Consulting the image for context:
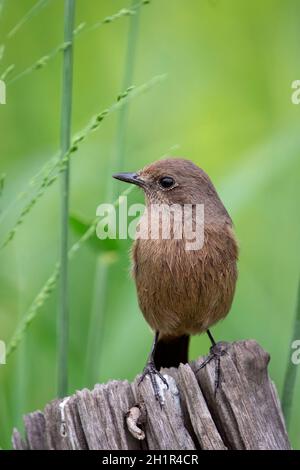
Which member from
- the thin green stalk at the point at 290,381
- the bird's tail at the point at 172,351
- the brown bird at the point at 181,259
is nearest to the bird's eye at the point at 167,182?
the brown bird at the point at 181,259

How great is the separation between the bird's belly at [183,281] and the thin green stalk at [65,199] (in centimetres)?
75

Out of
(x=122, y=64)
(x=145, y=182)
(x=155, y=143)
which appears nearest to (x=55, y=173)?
(x=145, y=182)

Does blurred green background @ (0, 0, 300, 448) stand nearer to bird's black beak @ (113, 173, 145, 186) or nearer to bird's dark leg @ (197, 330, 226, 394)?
bird's black beak @ (113, 173, 145, 186)

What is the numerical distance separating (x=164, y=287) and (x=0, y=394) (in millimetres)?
950

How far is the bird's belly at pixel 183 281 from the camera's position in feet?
15.4

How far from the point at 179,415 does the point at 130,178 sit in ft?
4.72

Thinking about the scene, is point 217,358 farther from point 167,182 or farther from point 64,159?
point 167,182

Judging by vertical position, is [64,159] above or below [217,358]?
above

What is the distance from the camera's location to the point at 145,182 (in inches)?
195

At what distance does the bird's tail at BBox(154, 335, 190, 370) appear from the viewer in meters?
5.15

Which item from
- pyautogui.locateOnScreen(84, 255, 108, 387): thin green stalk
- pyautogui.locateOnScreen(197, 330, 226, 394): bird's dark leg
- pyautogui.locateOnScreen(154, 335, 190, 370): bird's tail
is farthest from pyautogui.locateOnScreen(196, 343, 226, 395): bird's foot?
pyautogui.locateOnScreen(154, 335, 190, 370): bird's tail

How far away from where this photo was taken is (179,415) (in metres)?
3.69

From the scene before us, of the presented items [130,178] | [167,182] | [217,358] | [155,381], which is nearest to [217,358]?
[217,358]

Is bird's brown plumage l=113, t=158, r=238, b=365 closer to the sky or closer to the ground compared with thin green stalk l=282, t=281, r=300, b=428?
closer to the sky
